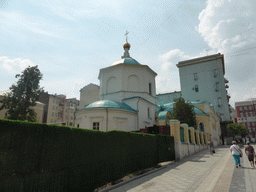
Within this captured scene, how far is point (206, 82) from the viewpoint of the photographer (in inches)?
1795

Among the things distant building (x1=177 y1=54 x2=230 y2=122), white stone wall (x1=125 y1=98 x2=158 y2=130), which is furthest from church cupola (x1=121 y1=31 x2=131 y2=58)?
distant building (x1=177 y1=54 x2=230 y2=122)

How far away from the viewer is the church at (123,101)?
66.1 ft

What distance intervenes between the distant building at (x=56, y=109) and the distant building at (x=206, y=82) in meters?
36.2

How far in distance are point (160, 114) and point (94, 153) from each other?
20825mm

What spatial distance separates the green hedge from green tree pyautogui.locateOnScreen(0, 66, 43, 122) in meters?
23.7

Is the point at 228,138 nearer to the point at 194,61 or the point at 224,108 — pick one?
the point at 224,108

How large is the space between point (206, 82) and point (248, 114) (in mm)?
37893

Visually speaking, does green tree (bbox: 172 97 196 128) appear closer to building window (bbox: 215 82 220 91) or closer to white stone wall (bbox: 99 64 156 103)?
white stone wall (bbox: 99 64 156 103)

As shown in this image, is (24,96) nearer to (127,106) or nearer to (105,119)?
(105,119)

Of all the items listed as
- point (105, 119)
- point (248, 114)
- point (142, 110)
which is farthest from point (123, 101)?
point (248, 114)

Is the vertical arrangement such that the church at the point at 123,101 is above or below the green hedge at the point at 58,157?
above

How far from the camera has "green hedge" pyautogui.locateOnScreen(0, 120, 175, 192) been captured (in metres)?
3.99

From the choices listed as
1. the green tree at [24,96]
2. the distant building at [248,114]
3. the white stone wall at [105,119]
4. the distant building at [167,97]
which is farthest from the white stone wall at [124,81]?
the distant building at [248,114]

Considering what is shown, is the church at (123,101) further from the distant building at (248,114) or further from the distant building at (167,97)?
the distant building at (248,114)
